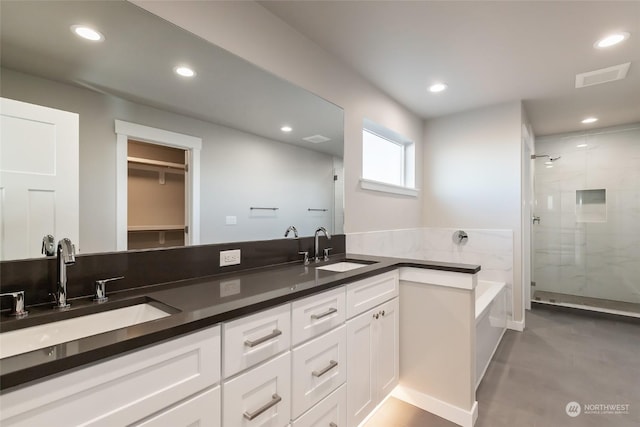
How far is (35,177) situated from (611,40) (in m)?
3.50

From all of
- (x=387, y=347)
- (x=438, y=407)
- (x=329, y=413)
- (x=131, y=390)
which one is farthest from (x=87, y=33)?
(x=438, y=407)

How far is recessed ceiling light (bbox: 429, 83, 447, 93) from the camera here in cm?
283

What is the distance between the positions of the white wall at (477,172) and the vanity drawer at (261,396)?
120 inches

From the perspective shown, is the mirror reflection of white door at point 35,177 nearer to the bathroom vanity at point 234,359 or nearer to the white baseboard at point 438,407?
the bathroom vanity at point 234,359

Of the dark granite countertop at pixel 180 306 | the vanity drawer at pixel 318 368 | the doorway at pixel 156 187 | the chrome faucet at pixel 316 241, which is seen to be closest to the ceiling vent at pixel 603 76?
the dark granite countertop at pixel 180 306

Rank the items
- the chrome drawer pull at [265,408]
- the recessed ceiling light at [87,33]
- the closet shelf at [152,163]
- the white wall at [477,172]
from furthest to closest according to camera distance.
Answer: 1. the white wall at [477,172]
2. the closet shelf at [152,163]
3. the recessed ceiling light at [87,33]
4. the chrome drawer pull at [265,408]

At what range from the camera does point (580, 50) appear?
7.32 feet

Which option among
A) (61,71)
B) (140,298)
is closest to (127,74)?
(61,71)

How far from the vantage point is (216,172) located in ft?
5.43

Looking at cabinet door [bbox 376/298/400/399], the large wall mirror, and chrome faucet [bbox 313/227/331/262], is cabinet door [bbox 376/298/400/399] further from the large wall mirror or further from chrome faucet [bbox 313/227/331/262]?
the large wall mirror

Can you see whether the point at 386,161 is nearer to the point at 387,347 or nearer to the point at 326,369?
the point at 387,347

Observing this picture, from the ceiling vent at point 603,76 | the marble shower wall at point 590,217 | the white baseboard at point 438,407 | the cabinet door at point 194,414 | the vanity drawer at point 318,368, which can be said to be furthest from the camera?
the marble shower wall at point 590,217

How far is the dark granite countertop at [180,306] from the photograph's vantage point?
646mm

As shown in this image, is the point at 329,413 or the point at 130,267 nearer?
the point at 130,267
